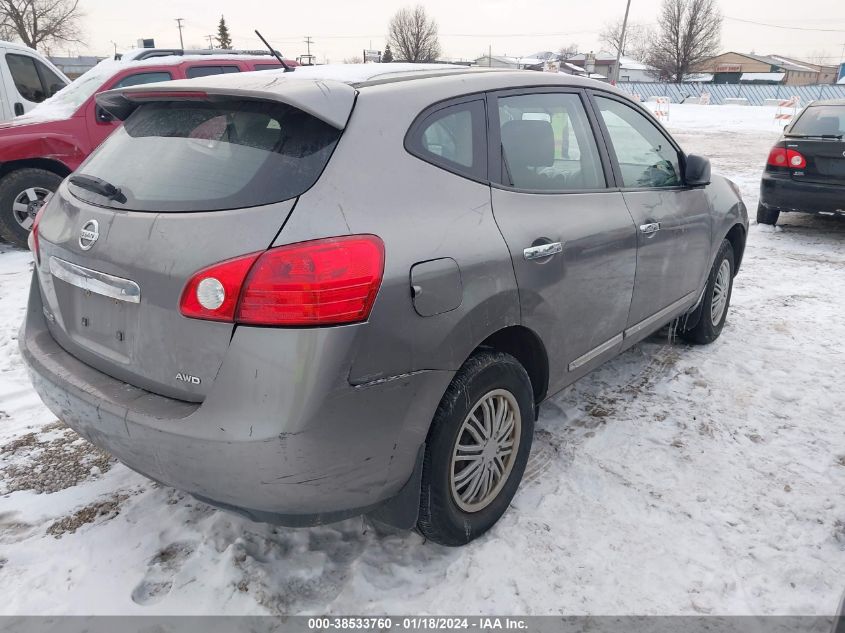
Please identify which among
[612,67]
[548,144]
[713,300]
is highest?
[612,67]

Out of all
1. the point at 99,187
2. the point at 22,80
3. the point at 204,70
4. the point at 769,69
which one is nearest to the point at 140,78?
the point at 204,70

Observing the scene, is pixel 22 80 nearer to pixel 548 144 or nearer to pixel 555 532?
pixel 548 144

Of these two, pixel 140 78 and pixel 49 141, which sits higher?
pixel 140 78

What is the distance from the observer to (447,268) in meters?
2.03

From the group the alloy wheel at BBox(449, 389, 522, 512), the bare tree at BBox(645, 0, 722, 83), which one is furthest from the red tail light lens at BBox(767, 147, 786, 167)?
the bare tree at BBox(645, 0, 722, 83)

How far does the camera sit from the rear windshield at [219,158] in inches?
74.0

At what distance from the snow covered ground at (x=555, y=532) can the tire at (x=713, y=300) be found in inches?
23.1

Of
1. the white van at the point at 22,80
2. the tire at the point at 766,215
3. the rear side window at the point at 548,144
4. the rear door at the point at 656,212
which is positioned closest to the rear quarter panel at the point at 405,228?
the rear side window at the point at 548,144

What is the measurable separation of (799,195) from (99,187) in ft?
26.0

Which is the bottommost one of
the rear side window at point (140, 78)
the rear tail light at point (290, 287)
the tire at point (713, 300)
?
the tire at point (713, 300)

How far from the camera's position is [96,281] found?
2.07 m

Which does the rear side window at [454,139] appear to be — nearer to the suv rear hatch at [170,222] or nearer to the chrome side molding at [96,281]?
the suv rear hatch at [170,222]

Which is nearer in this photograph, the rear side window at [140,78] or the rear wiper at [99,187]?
the rear wiper at [99,187]

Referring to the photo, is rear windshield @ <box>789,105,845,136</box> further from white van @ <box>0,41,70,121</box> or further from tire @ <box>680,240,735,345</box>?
white van @ <box>0,41,70,121</box>
